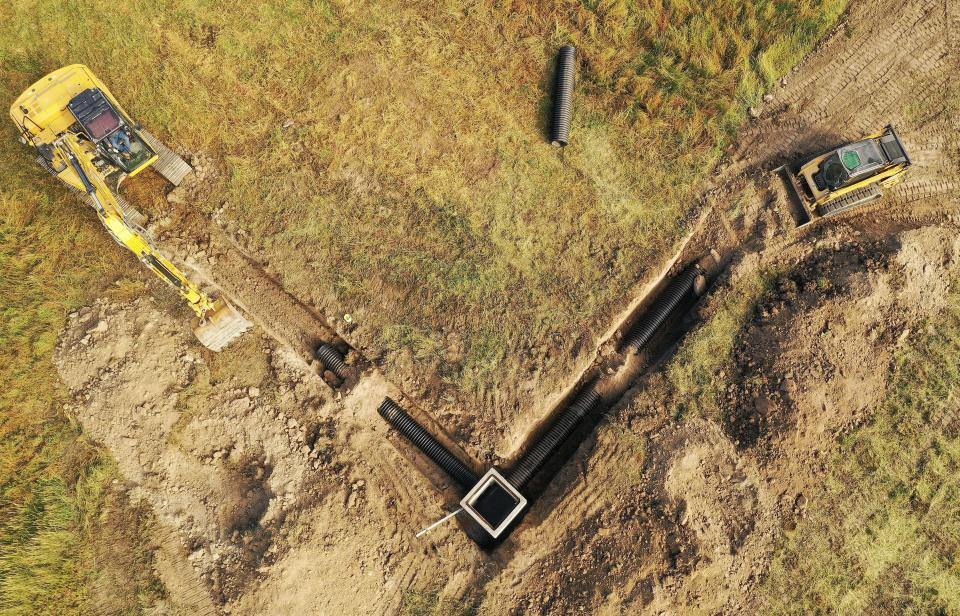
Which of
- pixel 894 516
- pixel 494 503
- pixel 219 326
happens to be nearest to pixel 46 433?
pixel 219 326

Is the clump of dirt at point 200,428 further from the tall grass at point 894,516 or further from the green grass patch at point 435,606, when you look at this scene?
the tall grass at point 894,516

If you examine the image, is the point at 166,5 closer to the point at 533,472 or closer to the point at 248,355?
the point at 248,355

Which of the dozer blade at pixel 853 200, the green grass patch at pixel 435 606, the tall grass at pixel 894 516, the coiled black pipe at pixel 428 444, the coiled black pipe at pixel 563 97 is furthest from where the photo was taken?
the coiled black pipe at pixel 563 97

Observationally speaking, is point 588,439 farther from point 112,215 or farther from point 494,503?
point 112,215

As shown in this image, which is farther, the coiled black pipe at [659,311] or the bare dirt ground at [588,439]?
the coiled black pipe at [659,311]

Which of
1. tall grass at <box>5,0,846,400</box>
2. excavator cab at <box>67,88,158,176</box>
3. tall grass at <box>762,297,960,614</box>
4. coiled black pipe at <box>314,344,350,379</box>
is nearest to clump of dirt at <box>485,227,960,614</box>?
tall grass at <box>762,297,960,614</box>

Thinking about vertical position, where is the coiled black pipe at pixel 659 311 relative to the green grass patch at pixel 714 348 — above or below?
above

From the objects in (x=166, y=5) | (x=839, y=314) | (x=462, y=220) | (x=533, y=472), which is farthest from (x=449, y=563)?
(x=166, y=5)

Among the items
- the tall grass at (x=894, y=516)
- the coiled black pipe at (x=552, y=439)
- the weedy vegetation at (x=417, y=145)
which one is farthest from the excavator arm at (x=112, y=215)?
the tall grass at (x=894, y=516)
